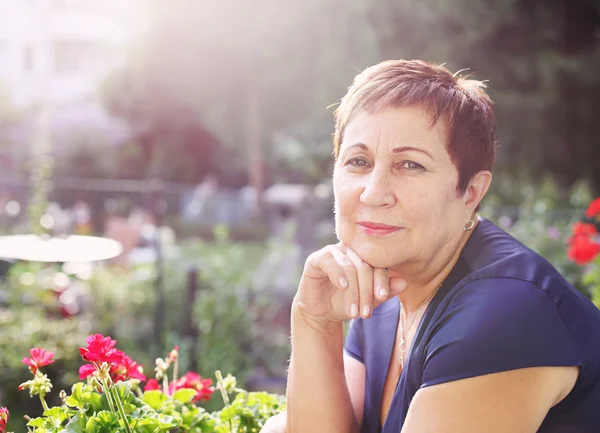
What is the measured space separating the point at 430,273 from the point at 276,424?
1.89ft

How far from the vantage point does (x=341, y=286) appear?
1729 millimetres

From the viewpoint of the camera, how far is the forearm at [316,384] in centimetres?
187

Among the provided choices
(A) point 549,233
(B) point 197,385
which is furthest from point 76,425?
(A) point 549,233

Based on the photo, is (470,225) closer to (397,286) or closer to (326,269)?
(397,286)

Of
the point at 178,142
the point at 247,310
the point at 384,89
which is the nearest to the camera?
the point at 384,89

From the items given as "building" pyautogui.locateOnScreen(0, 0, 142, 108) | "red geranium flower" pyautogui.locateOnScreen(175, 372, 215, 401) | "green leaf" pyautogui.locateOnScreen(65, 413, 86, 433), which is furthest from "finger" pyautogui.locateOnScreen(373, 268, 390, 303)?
"building" pyautogui.locateOnScreen(0, 0, 142, 108)

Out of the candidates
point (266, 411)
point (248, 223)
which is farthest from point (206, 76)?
point (266, 411)

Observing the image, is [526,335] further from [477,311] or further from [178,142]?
[178,142]

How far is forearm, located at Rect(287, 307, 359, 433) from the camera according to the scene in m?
1.87

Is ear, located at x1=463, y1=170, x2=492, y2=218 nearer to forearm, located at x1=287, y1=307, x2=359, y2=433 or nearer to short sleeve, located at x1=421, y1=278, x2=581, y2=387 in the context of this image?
short sleeve, located at x1=421, y1=278, x2=581, y2=387

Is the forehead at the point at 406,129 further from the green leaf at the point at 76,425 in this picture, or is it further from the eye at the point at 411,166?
the green leaf at the point at 76,425

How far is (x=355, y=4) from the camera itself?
13.4 metres

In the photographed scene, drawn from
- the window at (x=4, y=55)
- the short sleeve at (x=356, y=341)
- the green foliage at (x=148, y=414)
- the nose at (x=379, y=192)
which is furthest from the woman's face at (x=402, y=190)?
the window at (x=4, y=55)

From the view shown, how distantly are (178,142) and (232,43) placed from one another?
8.42m
